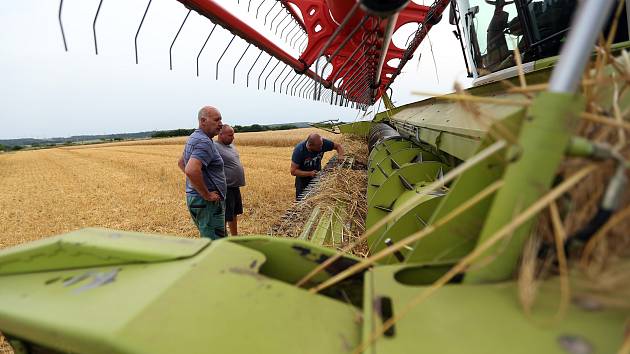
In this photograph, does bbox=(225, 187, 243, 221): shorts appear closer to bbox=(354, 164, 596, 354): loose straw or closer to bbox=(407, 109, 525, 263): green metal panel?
bbox=(407, 109, 525, 263): green metal panel

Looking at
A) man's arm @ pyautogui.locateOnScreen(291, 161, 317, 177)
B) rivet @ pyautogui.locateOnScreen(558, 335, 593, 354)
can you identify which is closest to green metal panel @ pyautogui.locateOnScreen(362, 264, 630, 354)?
rivet @ pyautogui.locateOnScreen(558, 335, 593, 354)

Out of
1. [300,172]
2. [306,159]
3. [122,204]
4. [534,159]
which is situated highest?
[534,159]

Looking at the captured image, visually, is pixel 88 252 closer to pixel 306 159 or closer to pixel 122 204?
pixel 306 159

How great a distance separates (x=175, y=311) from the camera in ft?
1.89

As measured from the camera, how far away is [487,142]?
694mm

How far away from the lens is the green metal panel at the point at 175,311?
0.54m

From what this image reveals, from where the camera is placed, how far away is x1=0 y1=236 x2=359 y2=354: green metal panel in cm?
54

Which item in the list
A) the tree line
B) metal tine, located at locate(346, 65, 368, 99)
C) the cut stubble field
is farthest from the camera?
the tree line

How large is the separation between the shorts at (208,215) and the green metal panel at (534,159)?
2.84 metres

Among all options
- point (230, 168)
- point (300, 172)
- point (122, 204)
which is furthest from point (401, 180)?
point (122, 204)

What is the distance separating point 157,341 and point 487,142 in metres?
0.68

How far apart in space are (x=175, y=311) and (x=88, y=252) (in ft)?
1.08

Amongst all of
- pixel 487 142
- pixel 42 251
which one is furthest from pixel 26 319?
pixel 487 142

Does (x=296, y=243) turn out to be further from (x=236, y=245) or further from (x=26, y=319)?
(x=26, y=319)
